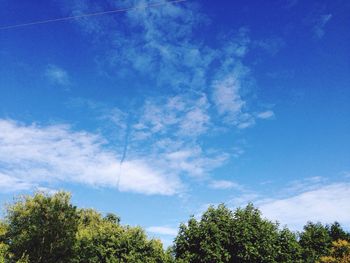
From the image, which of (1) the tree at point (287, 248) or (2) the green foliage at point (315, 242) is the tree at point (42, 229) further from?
(2) the green foliage at point (315, 242)

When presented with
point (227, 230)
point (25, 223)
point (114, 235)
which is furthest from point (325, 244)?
point (25, 223)

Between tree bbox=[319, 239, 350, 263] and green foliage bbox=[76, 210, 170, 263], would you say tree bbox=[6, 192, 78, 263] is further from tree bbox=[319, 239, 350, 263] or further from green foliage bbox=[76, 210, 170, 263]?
tree bbox=[319, 239, 350, 263]

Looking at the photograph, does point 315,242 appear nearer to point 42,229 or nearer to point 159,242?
point 159,242

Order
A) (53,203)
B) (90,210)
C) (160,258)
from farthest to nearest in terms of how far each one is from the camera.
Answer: (90,210) → (53,203) → (160,258)

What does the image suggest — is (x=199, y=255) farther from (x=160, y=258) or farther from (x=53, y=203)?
(x=53, y=203)

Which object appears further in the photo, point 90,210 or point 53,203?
point 90,210

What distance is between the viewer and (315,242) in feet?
196

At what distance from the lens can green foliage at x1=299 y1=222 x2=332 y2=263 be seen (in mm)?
57875

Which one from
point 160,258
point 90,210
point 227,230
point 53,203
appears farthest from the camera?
point 90,210

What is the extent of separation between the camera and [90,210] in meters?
81.8

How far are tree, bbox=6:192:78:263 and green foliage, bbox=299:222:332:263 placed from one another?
35194 millimetres

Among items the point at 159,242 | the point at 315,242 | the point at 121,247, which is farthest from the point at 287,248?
the point at 121,247

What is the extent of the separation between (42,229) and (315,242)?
4165 cm

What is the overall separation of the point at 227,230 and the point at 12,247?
30.5 metres
